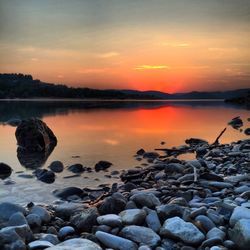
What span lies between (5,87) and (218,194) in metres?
128

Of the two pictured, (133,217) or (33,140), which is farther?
(33,140)

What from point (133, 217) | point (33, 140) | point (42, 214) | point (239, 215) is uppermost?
point (239, 215)

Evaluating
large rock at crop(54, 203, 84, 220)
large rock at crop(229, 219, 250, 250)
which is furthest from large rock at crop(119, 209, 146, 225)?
large rock at crop(229, 219, 250, 250)

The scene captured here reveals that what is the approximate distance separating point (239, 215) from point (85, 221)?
225 centimetres

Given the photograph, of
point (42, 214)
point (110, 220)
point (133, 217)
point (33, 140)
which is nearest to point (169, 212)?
point (133, 217)

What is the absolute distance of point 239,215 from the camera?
5.65 m

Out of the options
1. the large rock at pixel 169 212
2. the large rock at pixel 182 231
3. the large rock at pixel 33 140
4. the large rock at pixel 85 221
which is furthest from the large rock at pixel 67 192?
the large rock at pixel 33 140

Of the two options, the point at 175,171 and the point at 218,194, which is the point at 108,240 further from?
the point at 175,171

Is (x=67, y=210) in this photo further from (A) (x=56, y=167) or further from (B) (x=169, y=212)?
(A) (x=56, y=167)

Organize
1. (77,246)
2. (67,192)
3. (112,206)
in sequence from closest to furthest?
(77,246) → (112,206) → (67,192)

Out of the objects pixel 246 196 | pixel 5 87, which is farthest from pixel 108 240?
pixel 5 87

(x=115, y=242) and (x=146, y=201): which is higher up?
(x=146, y=201)

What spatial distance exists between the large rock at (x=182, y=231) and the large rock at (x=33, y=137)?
13533 millimetres

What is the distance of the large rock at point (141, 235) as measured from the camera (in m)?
5.28
